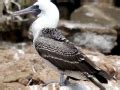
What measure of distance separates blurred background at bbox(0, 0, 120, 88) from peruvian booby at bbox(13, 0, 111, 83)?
0.64 meters

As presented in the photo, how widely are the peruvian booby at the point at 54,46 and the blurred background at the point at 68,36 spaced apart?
25.4 inches

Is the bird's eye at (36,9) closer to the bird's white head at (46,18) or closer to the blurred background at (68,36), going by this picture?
the bird's white head at (46,18)

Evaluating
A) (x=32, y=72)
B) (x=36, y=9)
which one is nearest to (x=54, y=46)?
(x=36, y=9)

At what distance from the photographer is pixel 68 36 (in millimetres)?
14164

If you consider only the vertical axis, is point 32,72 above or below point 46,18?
below

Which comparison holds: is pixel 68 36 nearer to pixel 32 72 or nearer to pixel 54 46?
pixel 32 72

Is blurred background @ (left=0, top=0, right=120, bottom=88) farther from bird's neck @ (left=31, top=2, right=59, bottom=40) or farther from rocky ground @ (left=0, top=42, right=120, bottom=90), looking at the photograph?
bird's neck @ (left=31, top=2, right=59, bottom=40)

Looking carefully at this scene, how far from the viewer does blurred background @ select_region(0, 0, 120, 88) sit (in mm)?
8555

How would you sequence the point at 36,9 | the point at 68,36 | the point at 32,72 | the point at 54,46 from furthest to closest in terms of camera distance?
the point at 68,36 < the point at 32,72 < the point at 36,9 < the point at 54,46

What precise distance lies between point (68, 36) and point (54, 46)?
6.74 meters

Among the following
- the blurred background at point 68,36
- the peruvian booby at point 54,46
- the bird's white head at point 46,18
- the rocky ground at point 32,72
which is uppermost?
the bird's white head at point 46,18

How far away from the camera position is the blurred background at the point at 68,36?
337 inches

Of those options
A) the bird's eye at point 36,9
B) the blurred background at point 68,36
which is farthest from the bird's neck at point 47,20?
the blurred background at point 68,36

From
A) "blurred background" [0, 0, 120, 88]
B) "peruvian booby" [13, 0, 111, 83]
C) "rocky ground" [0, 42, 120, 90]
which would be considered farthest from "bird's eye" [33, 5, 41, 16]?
"blurred background" [0, 0, 120, 88]
